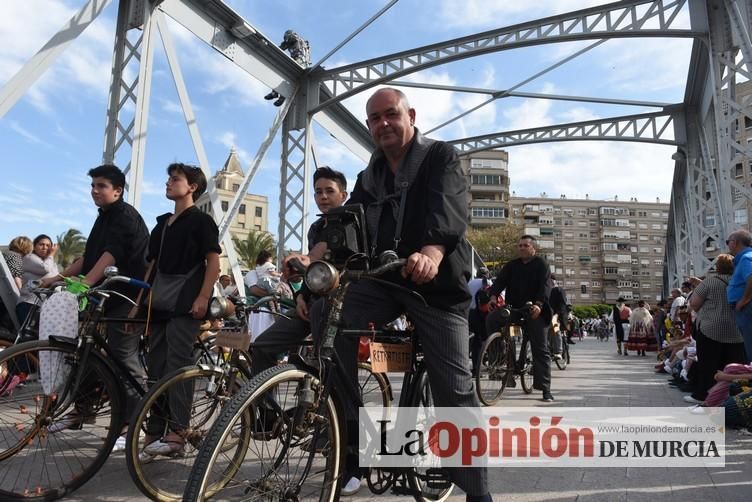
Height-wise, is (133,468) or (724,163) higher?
(724,163)

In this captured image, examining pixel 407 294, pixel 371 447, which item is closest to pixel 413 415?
pixel 371 447

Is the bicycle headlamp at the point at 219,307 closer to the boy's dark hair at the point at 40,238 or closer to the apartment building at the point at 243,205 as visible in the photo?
the boy's dark hair at the point at 40,238

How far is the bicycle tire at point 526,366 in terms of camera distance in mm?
6824

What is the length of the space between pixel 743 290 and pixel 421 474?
14.9 ft

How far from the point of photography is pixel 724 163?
9930 millimetres

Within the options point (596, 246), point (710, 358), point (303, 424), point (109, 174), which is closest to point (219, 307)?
point (303, 424)

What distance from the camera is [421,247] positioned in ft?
7.38

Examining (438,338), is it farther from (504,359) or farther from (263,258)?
(263,258)

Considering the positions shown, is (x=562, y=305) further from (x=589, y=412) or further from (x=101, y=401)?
(x=101, y=401)

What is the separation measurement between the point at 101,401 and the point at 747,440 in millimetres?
4741

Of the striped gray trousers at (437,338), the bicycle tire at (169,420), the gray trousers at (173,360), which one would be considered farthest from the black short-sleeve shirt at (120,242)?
the striped gray trousers at (437,338)

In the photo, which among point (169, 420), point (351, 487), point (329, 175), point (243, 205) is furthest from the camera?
point (243, 205)

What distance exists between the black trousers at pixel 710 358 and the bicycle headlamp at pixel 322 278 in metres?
5.72

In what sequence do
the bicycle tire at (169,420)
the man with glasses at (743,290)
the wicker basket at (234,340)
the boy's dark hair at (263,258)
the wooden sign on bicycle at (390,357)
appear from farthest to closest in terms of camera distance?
1. the boy's dark hair at (263,258)
2. the man with glasses at (743,290)
3. the wicker basket at (234,340)
4. the bicycle tire at (169,420)
5. the wooden sign on bicycle at (390,357)
